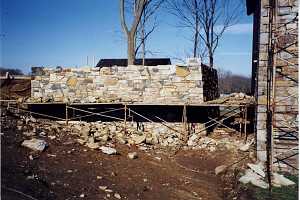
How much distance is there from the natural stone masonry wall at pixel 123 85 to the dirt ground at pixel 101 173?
2.08 m

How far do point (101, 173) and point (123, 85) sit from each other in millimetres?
4920

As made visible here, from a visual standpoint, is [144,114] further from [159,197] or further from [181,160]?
[159,197]

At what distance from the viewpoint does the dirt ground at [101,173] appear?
7.15 m

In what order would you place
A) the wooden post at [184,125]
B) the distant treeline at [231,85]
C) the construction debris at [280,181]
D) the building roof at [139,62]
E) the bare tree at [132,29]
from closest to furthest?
the construction debris at [280,181], the wooden post at [184,125], the bare tree at [132,29], the building roof at [139,62], the distant treeline at [231,85]

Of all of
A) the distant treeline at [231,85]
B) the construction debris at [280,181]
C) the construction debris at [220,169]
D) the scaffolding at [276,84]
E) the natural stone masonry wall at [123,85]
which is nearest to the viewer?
the construction debris at [280,181]

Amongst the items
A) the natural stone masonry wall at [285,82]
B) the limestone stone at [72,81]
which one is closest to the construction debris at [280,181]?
the natural stone masonry wall at [285,82]

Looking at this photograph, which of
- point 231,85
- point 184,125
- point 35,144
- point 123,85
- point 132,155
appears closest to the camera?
point 35,144

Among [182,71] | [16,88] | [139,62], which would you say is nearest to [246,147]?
[182,71]

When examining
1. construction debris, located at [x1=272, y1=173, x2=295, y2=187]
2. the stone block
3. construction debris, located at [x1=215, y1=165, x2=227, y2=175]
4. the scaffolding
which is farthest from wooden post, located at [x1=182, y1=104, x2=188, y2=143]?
construction debris, located at [x1=272, y1=173, x2=295, y2=187]

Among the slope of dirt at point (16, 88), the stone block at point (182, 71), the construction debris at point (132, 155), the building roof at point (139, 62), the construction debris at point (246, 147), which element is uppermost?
the building roof at point (139, 62)

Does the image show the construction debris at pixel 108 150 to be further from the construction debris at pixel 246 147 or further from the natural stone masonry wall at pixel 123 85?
the construction debris at pixel 246 147

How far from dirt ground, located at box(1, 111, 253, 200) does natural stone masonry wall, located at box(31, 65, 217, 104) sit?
2.08 meters

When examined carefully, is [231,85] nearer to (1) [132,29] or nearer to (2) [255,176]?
(1) [132,29]

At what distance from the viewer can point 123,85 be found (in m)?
12.9
